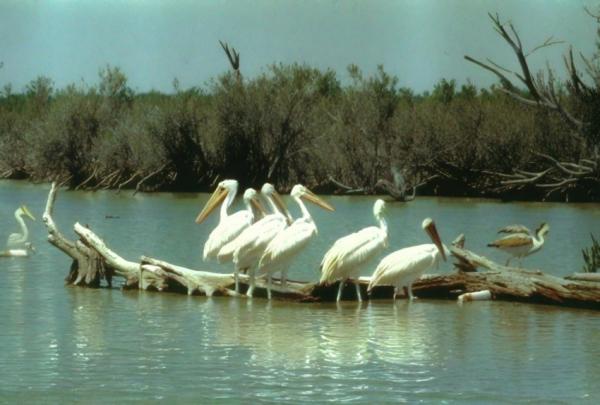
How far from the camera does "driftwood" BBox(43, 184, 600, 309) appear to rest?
12.6 meters

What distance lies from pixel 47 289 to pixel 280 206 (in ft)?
8.79

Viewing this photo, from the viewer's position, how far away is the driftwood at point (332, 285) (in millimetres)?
12617

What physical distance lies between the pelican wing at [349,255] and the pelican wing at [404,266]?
0.21 meters

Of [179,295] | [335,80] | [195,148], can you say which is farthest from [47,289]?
[335,80]

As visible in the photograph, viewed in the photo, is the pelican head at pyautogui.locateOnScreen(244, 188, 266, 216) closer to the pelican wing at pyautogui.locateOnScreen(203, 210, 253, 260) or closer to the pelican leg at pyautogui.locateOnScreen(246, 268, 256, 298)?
the pelican wing at pyautogui.locateOnScreen(203, 210, 253, 260)

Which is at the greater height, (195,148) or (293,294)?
(195,148)

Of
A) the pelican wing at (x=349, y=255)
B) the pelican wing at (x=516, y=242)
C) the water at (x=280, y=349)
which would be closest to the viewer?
the water at (x=280, y=349)

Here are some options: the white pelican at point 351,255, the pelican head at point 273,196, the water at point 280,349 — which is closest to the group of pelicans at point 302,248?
the white pelican at point 351,255

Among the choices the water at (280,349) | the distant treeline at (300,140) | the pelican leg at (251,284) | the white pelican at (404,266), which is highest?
the distant treeline at (300,140)

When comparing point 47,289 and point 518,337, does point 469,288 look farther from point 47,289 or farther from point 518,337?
point 47,289

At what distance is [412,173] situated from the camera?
122 feet

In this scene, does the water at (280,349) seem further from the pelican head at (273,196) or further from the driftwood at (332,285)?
the pelican head at (273,196)

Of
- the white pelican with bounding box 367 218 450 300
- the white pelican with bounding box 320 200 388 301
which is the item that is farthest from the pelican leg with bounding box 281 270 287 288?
the white pelican with bounding box 367 218 450 300

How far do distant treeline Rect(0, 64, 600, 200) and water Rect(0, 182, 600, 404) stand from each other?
1978 centimetres
